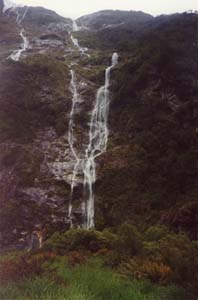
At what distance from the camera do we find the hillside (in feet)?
41.9

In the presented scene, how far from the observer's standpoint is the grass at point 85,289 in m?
7.49

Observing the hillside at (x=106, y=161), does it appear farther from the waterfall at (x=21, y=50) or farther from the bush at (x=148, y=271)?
the waterfall at (x=21, y=50)

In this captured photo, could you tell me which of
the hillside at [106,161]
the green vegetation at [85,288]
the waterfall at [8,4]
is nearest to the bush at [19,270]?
the hillside at [106,161]

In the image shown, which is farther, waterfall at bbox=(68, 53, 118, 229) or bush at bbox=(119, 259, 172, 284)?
waterfall at bbox=(68, 53, 118, 229)

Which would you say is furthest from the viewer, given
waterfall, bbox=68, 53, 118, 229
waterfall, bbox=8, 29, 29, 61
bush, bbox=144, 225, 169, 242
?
waterfall, bbox=8, 29, 29, 61

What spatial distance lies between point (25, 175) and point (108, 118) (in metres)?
6.12

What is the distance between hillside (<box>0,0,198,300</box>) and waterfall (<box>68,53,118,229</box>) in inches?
1.8

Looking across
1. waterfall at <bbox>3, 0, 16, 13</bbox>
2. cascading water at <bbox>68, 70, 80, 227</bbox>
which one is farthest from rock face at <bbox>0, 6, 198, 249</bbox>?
waterfall at <bbox>3, 0, 16, 13</bbox>

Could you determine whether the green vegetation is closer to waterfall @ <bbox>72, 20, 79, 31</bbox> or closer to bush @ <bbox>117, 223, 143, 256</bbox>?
bush @ <bbox>117, 223, 143, 256</bbox>

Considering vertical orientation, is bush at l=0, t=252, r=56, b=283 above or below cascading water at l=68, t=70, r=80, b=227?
below

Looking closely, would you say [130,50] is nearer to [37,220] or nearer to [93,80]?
[93,80]

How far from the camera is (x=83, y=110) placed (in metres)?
25.6

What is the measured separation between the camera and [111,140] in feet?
73.8

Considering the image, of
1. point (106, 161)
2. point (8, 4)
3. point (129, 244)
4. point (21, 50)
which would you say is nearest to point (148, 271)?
point (129, 244)
